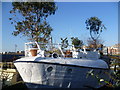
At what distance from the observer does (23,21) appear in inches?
556

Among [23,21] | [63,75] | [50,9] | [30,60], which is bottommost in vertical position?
[63,75]

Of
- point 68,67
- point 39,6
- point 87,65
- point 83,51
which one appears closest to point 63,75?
point 68,67

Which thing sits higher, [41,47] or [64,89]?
[41,47]

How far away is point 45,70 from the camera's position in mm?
6391

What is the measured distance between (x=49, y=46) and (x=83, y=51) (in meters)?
1.62

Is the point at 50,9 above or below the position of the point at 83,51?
above

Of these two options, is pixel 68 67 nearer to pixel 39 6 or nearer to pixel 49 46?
pixel 49 46

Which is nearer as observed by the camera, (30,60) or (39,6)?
(30,60)

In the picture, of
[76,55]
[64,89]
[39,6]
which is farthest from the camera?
[39,6]

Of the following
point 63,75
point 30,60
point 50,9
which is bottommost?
point 63,75

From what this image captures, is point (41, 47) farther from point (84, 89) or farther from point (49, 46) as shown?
point (84, 89)

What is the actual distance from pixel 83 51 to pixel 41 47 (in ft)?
6.31

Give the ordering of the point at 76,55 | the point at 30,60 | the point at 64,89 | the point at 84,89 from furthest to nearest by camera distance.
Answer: the point at 76,55, the point at 84,89, the point at 64,89, the point at 30,60

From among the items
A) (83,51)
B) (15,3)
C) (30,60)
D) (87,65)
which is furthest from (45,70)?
(15,3)
